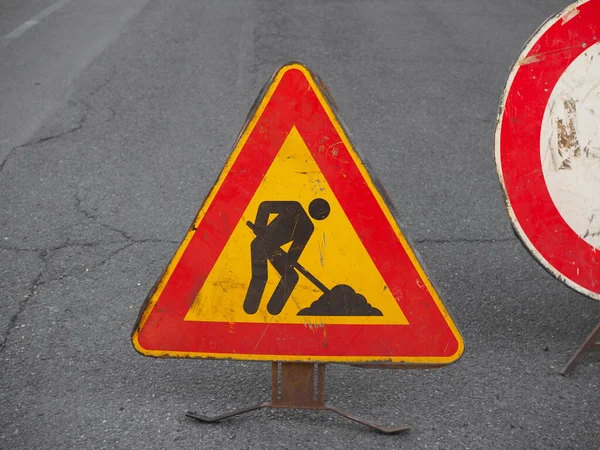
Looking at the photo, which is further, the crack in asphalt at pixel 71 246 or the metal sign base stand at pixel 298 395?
the crack in asphalt at pixel 71 246

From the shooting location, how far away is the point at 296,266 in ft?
7.97

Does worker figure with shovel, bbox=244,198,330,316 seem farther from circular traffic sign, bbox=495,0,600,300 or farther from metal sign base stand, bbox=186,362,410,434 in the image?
circular traffic sign, bbox=495,0,600,300

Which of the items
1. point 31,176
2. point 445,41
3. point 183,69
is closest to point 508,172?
point 31,176

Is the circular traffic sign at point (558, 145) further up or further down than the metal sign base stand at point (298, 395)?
further up

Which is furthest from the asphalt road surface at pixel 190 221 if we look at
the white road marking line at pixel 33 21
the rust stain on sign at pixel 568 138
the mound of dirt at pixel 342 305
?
the rust stain on sign at pixel 568 138

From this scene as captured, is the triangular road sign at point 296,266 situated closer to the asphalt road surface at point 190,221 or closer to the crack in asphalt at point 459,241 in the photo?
the asphalt road surface at point 190,221

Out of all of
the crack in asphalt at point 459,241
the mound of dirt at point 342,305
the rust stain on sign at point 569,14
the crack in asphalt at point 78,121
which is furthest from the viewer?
the crack in asphalt at point 78,121

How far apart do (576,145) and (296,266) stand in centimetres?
→ 109

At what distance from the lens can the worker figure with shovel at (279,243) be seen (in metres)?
2.38

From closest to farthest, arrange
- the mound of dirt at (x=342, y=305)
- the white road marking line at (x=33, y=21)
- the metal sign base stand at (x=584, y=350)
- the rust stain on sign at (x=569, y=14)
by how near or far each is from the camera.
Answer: the mound of dirt at (x=342, y=305) < the rust stain on sign at (x=569, y=14) < the metal sign base stand at (x=584, y=350) < the white road marking line at (x=33, y=21)

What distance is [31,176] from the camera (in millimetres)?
4926

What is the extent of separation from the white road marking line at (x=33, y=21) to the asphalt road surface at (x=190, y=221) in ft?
0.93

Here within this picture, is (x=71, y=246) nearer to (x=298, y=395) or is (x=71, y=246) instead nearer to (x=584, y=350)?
(x=298, y=395)

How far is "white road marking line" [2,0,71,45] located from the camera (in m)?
8.92
